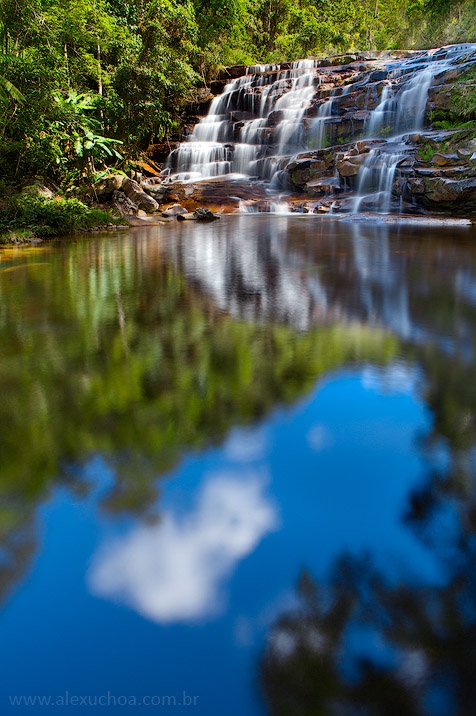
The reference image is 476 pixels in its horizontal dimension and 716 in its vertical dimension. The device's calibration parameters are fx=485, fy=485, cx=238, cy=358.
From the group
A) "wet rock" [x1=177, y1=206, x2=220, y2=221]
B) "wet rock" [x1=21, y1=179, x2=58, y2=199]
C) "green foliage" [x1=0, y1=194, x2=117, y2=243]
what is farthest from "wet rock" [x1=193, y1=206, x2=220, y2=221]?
"wet rock" [x1=21, y1=179, x2=58, y2=199]

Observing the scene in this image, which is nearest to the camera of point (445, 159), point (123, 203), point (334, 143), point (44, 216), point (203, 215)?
point (44, 216)

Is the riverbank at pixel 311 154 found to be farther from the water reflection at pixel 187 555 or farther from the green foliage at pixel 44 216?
the water reflection at pixel 187 555

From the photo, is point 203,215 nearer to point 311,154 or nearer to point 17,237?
point 311,154

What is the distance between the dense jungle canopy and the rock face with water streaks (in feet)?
6.99

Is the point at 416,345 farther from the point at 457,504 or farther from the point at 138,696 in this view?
the point at 138,696

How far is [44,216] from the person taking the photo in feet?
31.9

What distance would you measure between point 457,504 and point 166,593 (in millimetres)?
874

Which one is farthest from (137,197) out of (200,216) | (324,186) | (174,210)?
(324,186)

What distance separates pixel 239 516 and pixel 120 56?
17171 mm

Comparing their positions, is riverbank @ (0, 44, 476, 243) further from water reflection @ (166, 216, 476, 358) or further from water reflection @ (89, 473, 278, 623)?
water reflection @ (89, 473, 278, 623)

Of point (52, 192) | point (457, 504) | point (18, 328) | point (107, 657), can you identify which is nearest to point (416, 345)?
point (457, 504)

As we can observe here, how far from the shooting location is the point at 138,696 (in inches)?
35.9

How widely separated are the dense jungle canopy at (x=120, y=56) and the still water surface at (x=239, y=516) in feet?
27.7

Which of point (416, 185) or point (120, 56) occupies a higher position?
point (120, 56)
